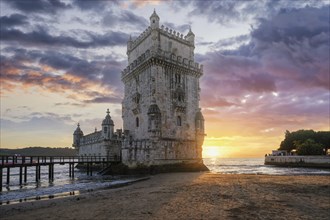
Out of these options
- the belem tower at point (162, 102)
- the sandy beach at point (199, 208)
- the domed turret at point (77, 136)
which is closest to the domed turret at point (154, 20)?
the belem tower at point (162, 102)

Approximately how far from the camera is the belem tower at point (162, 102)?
40.7 meters

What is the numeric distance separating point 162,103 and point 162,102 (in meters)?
0.15

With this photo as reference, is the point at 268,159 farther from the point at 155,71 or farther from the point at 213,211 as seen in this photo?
the point at 213,211

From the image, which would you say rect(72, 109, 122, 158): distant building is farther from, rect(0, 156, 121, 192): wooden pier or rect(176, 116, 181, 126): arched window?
rect(176, 116, 181, 126): arched window

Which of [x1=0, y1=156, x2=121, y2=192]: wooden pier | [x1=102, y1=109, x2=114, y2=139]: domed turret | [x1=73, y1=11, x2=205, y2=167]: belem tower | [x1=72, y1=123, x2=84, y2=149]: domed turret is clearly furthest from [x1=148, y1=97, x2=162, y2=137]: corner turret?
[x1=72, y1=123, x2=84, y2=149]: domed turret

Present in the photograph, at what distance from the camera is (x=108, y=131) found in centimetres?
5238

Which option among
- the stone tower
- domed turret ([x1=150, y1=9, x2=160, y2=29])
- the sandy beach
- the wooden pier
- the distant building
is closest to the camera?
the sandy beach

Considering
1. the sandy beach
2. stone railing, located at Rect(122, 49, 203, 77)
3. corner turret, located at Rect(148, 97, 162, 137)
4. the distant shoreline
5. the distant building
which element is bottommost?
the distant shoreline

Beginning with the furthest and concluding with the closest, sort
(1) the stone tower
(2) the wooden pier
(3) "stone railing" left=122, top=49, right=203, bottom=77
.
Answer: (3) "stone railing" left=122, top=49, right=203, bottom=77 < (1) the stone tower < (2) the wooden pier

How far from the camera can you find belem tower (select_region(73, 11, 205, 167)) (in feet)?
134

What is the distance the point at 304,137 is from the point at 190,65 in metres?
65.6

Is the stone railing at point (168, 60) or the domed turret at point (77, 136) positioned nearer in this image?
the stone railing at point (168, 60)

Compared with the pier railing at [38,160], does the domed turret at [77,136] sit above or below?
above

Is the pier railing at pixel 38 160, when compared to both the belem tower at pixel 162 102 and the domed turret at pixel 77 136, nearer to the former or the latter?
the belem tower at pixel 162 102
